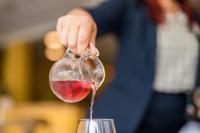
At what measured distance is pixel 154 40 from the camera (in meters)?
1.17

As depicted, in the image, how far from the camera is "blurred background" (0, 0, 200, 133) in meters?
4.19

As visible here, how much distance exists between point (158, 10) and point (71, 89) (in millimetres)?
540

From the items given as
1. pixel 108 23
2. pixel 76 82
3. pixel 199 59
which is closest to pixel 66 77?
pixel 76 82

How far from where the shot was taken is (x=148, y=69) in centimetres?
116

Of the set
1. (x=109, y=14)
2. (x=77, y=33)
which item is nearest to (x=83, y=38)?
(x=77, y=33)

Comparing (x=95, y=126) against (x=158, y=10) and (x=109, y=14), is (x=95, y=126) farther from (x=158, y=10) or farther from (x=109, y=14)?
(x=158, y=10)

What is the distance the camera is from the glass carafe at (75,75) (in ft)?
2.39

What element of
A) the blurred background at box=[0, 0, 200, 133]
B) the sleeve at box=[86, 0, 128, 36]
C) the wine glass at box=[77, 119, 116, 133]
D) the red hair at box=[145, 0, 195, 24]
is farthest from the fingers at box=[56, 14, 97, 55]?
the blurred background at box=[0, 0, 200, 133]

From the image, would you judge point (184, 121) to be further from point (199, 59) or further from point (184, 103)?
point (199, 59)

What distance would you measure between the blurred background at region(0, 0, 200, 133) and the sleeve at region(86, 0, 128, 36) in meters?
2.28

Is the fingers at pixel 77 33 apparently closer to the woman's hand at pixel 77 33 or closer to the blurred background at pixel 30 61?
the woman's hand at pixel 77 33

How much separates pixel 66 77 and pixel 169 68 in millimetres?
477

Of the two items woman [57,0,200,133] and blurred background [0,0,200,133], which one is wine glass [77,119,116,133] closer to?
woman [57,0,200,133]

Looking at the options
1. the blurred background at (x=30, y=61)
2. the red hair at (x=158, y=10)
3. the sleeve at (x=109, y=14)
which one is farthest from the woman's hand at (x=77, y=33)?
the blurred background at (x=30, y=61)
